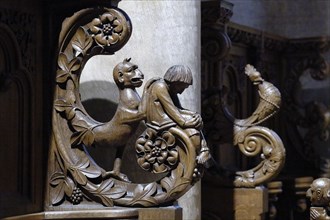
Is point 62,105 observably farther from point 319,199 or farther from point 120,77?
point 319,199

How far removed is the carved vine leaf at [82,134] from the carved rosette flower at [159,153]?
0.22m

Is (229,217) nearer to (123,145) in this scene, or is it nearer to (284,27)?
(123,145)

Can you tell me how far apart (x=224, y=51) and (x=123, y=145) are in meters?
1.88

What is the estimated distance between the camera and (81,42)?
374 cm

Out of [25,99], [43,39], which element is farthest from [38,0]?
[25,99]

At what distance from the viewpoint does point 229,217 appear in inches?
209

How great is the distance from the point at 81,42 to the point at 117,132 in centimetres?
35

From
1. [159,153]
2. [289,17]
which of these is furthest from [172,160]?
[289,17]

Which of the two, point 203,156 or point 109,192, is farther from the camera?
point 109,192

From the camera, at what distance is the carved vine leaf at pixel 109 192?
3.62 metres

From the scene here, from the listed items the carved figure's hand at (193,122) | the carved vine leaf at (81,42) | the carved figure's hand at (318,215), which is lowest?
the carved figure's hand at (318,215)

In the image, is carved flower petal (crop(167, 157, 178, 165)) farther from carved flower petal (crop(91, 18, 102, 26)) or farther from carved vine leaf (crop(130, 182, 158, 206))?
carved flower petal (crop(91, 18, 102, 26))

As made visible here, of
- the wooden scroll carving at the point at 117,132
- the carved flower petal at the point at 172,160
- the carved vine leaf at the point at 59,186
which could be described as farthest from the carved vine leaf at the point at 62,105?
the carved flower petal at the point at 172,160

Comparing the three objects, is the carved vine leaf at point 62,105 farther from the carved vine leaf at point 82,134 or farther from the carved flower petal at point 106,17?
the carved flower petal at point 106,17
